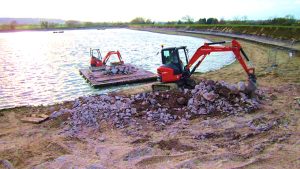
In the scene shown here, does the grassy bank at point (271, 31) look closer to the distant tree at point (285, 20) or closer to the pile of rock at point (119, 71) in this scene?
the distant tree at point (285, 20)

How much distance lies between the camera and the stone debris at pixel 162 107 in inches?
376

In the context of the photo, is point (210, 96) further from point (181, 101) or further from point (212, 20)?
point (212, 20)

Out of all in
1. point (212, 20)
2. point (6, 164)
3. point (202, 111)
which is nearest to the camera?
point (6, 164)

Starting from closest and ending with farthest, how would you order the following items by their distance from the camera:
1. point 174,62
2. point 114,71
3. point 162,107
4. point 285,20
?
point 162,107 → point 174,62 → point 114,71 → point 285,20

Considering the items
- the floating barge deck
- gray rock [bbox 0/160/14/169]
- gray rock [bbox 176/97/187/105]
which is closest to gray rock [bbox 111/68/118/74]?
the floating barge deck

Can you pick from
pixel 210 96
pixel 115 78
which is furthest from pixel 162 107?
pixel 115 78

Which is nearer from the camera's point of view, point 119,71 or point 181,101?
point 181,101

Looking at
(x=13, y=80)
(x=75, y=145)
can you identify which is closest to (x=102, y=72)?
(x=13, y=80)

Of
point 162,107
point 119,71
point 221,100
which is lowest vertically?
point 119,71

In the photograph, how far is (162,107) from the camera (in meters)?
10.1

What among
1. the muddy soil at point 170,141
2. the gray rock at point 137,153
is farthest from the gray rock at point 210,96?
the gray rock at point 137,153

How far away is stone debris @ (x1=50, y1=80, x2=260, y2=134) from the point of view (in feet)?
31.3

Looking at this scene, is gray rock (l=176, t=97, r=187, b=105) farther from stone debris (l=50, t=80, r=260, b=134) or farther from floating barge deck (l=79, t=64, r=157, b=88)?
floating barge deck (l=79, t=64, r=157, b=88)

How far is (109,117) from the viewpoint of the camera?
9.68m
